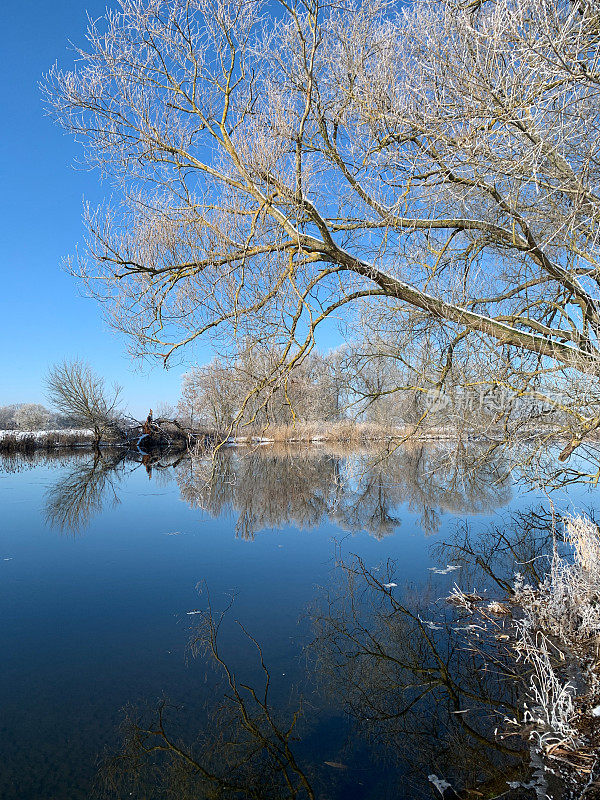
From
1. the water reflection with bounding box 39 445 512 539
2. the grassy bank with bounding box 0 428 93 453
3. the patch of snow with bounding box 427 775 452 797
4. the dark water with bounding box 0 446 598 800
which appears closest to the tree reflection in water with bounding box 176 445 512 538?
the water reflection with bounding box 39 445 512 539

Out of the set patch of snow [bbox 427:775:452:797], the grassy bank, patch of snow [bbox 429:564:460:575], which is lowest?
patch of snow [bbox 427:775:452:797]

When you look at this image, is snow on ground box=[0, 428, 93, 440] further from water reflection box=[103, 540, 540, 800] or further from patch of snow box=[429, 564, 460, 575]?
water reflection box=[103, 540, 540, 800]

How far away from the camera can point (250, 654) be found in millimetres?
3715

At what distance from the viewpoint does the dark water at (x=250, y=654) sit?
8.17 feet

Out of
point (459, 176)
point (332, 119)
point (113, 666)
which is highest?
point (332, 119)

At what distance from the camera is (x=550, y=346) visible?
487cm

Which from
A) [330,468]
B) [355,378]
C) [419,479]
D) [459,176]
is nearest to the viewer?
[459,176]

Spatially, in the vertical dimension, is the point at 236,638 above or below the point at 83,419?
below

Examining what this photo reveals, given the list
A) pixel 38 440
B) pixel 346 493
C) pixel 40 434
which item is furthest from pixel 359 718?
pixel 38 440

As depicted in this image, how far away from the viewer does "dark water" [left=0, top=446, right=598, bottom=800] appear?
8.17ft

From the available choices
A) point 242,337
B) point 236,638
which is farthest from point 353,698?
point 242,337

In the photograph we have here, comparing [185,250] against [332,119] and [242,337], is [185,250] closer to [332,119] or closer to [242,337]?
[242,337]

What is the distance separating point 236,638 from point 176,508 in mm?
6524

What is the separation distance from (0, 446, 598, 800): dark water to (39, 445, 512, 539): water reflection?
17 centimetres
